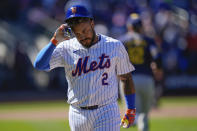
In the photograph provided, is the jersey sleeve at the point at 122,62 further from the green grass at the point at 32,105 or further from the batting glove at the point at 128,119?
the green grass at the point at 32,105

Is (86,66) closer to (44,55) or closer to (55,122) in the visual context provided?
(44,55)

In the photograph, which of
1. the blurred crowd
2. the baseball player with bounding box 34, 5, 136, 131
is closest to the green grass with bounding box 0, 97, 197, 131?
the blurred crowd

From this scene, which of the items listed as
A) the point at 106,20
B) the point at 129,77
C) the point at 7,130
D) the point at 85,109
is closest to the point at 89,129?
the point at 85,109

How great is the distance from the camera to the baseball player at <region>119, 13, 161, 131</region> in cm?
706

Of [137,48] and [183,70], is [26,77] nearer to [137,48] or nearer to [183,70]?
[183,70]

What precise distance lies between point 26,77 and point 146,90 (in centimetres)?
993

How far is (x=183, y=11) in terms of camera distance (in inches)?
727

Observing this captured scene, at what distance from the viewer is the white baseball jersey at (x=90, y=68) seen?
4082mm

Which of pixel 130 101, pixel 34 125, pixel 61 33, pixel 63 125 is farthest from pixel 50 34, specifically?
pixel 61 33

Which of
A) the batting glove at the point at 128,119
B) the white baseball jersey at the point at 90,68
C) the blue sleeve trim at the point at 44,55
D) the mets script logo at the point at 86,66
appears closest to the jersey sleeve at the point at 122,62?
the white baseball jersey at the point at 90,68

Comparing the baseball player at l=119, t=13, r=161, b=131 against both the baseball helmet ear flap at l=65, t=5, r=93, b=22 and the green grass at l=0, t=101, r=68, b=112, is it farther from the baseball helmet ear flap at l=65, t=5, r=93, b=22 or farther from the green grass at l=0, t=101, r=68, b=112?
the green grass at l=0, t=101, r=68, b=112

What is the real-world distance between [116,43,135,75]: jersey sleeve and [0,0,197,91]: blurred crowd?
33.6 ft

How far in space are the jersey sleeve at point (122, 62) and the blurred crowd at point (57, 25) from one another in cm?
1023

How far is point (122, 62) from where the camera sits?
14.1 feet
